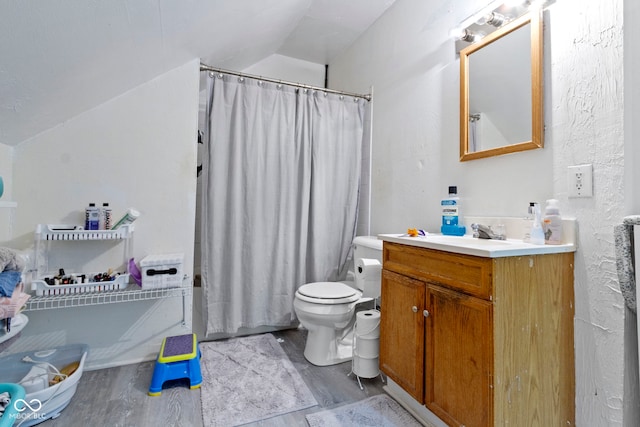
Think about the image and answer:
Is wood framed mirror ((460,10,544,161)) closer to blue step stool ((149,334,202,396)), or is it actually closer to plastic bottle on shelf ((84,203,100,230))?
blue step stool ((149,334,202,396))

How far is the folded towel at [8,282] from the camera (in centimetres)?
96

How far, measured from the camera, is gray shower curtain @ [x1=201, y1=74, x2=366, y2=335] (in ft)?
6.57

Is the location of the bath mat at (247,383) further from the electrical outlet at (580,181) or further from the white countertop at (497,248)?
the electrical outlet at (580,181)

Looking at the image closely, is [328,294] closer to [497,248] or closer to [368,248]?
[368,248]

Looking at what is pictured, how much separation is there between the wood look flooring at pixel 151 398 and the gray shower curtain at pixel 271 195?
48 cm

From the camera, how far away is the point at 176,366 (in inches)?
61.2

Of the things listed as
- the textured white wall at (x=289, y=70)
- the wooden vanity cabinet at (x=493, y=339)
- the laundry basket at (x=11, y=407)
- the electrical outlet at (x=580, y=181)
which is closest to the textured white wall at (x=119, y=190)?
the textured white wall at (x=289, y=70)

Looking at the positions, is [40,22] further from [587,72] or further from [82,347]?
[587,72]

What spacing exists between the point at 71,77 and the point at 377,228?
6.26 feet

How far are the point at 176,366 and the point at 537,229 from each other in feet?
5.81

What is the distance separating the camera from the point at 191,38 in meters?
1.60

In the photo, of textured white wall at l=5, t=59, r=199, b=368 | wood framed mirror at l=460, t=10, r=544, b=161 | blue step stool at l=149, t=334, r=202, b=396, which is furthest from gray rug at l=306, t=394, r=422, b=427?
wood framed mirror at l=460, t=10, r=544, b=161

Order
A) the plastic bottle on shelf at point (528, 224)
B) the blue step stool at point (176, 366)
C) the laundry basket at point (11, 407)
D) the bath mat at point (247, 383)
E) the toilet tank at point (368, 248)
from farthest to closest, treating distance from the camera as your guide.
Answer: the toilet tank at point (368, 248) → the blue step stool at point (176, 366) → the bath mat at point (247, 383) → the plastic bottle on shelf at point (528, 224) → the laundry basket at point (11, 407)

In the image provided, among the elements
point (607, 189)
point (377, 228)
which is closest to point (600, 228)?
point (607, 189)
